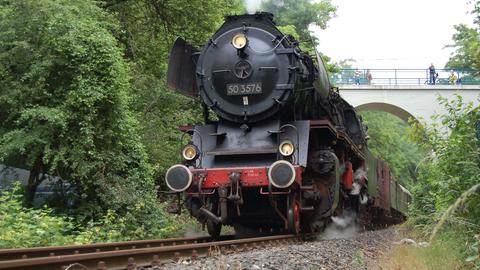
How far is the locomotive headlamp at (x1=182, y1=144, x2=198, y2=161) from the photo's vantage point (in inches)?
340

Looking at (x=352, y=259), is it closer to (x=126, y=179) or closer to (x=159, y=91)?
(x=126, y=179)

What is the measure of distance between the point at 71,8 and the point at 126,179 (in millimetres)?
3452

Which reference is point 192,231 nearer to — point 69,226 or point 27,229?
point 69,226

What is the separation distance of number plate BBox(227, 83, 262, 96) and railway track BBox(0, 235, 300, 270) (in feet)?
7.71

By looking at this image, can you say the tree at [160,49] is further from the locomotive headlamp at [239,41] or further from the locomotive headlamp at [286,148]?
the locomotive headlamp at [286,148]

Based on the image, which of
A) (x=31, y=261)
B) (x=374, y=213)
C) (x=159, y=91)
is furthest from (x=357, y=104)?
(x=31, y=261)

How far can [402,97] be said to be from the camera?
1173 inches

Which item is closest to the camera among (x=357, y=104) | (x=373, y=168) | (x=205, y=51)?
(x=205, y=51)

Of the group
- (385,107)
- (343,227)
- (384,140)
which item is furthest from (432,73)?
(343,227)

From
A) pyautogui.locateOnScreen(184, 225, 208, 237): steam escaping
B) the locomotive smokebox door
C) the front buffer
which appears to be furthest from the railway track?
pyautogui.locateOnScreen(184, 225, 208, 237): steam escaping

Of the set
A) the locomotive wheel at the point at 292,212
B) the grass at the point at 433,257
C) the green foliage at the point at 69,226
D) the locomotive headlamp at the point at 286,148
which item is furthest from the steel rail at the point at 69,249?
the grass at the point at 433,257

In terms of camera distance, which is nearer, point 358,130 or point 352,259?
point 352,259

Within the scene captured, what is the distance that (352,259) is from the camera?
21.9 ft

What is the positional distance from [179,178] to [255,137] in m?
1.45
